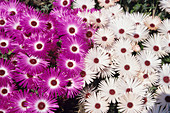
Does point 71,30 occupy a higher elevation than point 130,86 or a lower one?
higher

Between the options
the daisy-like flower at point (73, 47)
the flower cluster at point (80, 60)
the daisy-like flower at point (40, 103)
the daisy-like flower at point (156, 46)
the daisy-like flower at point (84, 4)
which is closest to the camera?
the daisy-like flower at point (40, 103)

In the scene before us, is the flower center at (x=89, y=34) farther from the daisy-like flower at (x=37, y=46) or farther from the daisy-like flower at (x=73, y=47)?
the daisy-like flower at (x=37, y=46)

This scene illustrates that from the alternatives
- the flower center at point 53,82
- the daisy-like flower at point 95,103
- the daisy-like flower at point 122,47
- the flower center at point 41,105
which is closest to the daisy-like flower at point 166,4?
the daisy-like flower at point 122,47

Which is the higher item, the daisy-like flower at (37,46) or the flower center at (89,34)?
the flower center at (89,34)

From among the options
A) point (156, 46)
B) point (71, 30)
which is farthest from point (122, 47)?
point (71, 30)

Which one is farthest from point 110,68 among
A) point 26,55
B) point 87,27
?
point 26,55

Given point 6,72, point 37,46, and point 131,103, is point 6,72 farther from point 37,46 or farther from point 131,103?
point 131,103
